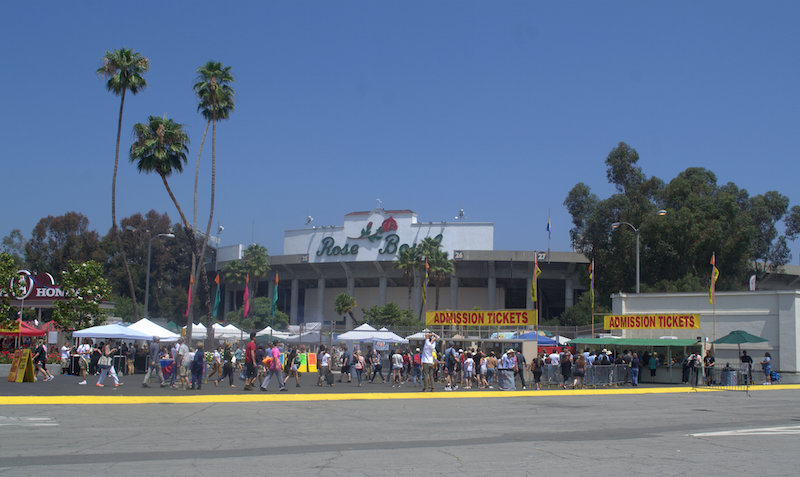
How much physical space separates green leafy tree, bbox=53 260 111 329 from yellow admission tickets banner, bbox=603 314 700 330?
88.3 feet

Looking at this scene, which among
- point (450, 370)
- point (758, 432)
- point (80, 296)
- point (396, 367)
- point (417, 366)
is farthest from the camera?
point (80, 296)

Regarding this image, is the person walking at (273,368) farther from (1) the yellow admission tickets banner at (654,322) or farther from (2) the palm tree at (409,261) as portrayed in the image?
(2) the palm tree at (409,261)

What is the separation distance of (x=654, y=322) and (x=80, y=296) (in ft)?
96.0

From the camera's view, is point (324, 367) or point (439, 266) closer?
point (324, 367)

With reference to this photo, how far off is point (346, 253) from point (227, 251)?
1787 centimetres

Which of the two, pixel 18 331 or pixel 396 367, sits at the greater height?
pixel 18 331

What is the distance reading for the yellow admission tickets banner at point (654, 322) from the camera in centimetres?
3407

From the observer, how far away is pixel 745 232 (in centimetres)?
5316

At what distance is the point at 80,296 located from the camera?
1439 inches

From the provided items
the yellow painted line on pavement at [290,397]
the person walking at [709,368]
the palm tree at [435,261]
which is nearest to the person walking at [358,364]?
the yellow painted line on pavement at [290,397]

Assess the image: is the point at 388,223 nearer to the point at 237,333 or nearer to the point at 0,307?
the point at 237,333

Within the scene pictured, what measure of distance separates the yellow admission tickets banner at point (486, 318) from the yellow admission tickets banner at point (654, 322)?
7.63m

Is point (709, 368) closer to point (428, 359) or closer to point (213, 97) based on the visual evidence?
point (428, 359)

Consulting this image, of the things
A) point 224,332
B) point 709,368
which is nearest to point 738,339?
point 709,368
